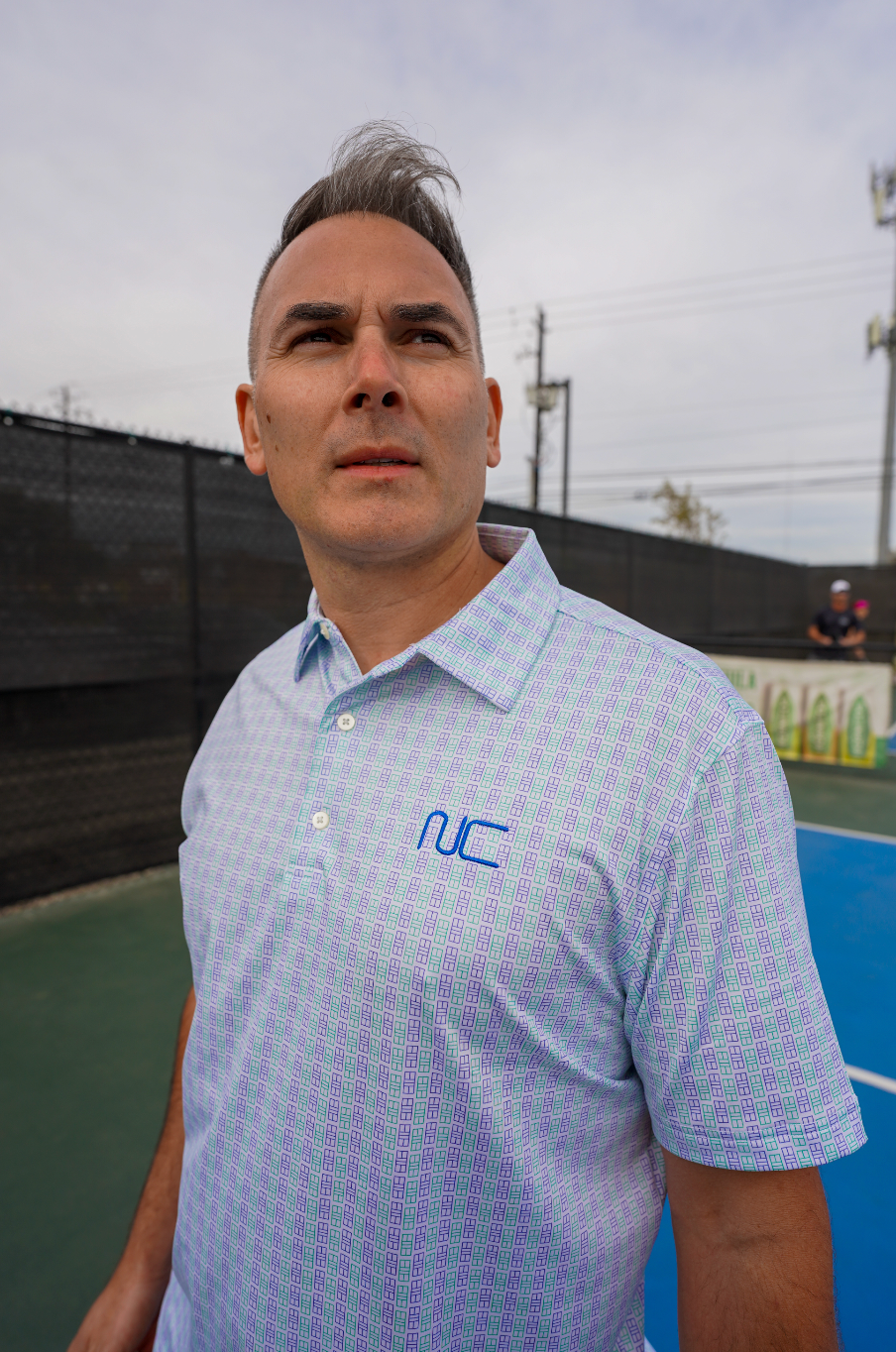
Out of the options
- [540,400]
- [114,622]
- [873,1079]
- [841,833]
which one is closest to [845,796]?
[841,833]

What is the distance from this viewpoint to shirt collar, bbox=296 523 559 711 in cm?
96

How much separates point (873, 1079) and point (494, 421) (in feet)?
9.56

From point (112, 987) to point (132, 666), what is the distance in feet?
6.31

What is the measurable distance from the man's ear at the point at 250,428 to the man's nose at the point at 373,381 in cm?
28

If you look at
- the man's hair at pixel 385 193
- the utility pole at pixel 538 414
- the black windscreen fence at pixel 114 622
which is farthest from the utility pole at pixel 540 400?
the man's hair at pixel 385 193

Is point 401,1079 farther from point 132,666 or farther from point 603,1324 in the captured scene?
point 132,666

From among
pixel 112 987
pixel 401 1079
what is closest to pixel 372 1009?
pixel 401 1079

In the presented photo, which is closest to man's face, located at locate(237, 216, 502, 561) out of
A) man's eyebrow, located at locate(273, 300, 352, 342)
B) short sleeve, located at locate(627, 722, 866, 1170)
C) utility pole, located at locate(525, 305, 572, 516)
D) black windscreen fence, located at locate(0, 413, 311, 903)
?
man's eyebrow, located at locate(273, 300, 352, 342)

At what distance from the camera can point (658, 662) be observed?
2.99 feet

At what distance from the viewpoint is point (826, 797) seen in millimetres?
7141

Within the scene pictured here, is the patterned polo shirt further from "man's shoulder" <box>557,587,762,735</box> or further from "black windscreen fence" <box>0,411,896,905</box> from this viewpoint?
"black windscreen fence" <box>0,411,896,905</box>

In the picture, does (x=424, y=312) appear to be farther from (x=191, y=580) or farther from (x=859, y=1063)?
(x=191, y=580)

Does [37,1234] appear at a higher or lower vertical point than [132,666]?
lower

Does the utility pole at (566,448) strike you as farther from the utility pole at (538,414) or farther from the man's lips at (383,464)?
the man's lips at (383,464)
